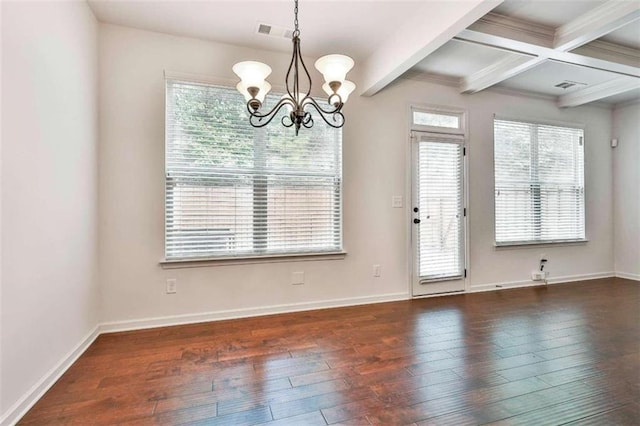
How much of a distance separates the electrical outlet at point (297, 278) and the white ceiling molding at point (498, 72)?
10.2 ft

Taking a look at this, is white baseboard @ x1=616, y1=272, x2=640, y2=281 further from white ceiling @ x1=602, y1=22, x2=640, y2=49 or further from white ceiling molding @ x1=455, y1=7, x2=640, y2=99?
white ceiling @ x1=602, y1=22, x2=640, y2=49

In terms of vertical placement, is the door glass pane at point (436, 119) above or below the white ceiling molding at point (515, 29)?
below

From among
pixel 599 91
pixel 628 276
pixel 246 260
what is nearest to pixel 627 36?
pixel 599 91

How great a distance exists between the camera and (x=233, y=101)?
3072 millimetres

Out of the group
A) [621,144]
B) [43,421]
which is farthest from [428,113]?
[43,421]

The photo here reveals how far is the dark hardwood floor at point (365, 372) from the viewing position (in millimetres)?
1645

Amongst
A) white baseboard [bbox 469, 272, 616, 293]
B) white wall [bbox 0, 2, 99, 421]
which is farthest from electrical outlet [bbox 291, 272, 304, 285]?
white baseboard [bbox 469, 272, 616, 293]

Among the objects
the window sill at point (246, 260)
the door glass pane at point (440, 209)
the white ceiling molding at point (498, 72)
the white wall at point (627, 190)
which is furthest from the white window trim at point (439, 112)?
the white wall at point (627, 190)

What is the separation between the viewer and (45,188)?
74.5 inches

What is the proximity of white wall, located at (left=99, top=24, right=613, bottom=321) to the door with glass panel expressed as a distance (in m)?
0.18

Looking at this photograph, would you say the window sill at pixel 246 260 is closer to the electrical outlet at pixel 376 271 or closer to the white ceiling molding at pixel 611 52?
the electrical outlet at pixel 376 271

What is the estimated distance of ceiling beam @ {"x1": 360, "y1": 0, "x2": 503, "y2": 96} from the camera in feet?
6.84

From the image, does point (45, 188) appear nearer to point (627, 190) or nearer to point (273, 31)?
point (273, 31)

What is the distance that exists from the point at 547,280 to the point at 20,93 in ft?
19.4
